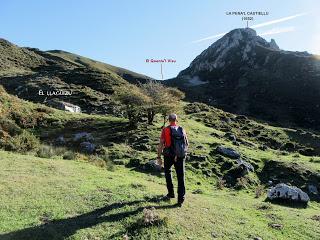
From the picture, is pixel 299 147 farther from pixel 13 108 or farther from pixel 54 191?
pixel 54 191

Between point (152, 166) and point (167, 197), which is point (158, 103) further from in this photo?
point (167, 197)

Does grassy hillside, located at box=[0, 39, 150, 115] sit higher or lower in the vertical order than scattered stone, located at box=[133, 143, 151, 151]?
higher

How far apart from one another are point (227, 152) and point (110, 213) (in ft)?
79.0

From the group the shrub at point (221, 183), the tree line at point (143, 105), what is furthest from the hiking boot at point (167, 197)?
the tree line at point (143, 105)

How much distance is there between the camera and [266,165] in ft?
117

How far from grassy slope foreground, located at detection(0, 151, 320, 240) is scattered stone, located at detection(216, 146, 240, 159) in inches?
674

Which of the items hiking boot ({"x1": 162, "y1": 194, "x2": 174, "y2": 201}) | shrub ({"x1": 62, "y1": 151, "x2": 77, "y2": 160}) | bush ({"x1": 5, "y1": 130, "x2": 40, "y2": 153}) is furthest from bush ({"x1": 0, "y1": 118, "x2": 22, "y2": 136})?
hiking boot ({"x1": 162, "y1": 194, "x2": 174, "y2": 201})

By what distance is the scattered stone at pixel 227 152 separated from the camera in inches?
1419

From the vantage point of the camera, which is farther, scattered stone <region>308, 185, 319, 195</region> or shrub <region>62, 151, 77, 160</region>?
scattered stone <region>308, 185, 319, 195</region>

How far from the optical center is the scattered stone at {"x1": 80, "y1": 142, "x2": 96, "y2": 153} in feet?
110

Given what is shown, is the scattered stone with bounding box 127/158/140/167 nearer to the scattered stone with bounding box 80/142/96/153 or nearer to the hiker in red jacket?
the scattered stone with bounding box 80/142/96/153

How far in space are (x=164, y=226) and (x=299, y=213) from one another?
296 inches

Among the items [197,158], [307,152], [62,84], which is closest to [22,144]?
[197,158]

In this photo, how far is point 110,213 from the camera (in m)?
13.5
